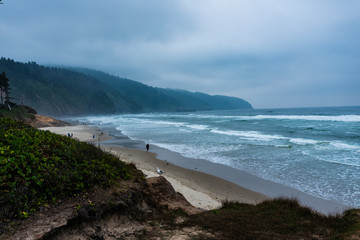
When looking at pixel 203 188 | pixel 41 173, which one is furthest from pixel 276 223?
pixel 203 188

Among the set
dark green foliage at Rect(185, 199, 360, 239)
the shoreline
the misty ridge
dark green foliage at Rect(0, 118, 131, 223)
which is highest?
the misty ridge

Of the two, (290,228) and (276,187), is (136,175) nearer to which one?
(290,228)

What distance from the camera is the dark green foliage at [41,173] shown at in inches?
158

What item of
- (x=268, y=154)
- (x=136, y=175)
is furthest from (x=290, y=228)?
(x=268, y=154)

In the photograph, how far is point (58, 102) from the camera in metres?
125

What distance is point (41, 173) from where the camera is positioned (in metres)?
4.76

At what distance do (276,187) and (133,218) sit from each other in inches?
344

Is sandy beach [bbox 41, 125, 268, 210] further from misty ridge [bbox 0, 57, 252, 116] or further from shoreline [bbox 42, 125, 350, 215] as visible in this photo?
misty ridge [bbox 0, 57, 252, 116]

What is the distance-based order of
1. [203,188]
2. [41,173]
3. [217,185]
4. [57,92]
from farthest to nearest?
[57,92] < [217,185] < [203,188] < [41,173]

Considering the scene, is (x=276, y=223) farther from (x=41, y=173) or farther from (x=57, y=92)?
(x=57, y=92)

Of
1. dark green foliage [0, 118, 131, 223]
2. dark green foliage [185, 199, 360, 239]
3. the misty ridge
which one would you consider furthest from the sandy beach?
the misty ridge

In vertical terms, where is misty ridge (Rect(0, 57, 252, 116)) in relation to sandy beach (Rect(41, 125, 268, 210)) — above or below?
above

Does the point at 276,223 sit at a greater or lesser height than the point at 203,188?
greater

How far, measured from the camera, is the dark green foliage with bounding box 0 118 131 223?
13.2 feet
